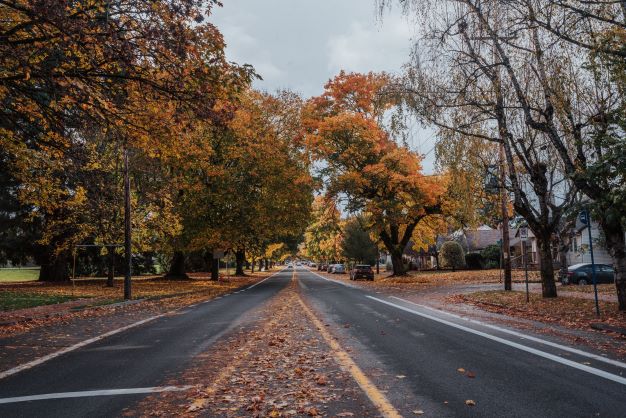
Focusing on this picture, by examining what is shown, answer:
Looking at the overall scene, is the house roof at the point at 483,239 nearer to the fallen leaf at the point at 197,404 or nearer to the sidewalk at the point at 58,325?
the sidewalk at the point at 58,325

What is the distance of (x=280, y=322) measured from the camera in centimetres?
1296

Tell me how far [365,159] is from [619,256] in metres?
23.5

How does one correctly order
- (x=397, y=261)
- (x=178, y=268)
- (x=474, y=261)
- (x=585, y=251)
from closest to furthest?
1. (x=585, y=251)
2. (x=397, y=261)
3. (x=178, y=268)
4. (x=474, y=261)

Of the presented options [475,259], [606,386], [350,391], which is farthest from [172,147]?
[475,259]

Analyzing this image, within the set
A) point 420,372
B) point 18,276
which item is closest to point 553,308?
point 420,372

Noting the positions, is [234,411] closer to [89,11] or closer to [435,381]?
[435,381]

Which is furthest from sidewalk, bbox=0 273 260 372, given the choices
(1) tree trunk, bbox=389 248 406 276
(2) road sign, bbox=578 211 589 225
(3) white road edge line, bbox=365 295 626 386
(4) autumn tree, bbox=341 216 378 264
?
(4) autumn tree, bbox=341 216 378 264

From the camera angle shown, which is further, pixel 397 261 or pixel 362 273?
pixel 362 273

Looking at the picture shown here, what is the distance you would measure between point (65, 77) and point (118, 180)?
74.2ft

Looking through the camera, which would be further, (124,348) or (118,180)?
(118,180)

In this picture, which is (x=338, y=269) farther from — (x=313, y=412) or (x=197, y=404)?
(x=313, y=412)

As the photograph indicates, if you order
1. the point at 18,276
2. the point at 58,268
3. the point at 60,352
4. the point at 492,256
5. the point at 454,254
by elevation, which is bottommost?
the point at 60,352

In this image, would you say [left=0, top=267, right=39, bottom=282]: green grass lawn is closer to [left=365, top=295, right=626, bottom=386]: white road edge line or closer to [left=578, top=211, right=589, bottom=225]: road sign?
[left=365, top=295, right=626, bottom=386]: white road edge line

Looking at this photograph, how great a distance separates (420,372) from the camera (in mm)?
6785
